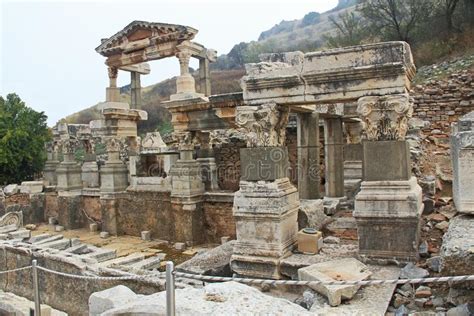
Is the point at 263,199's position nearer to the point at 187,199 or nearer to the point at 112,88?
the point at 187,199

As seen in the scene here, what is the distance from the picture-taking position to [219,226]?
10.7 meters

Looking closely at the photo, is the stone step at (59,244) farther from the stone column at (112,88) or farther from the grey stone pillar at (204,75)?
the grey stone pillar at (204,75)

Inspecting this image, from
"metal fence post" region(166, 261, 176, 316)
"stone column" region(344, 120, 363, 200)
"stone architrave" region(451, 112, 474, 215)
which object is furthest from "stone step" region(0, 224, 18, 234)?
"stone architrave" region(451, 112, 474, 215)

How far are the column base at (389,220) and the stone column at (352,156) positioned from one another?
185 inches

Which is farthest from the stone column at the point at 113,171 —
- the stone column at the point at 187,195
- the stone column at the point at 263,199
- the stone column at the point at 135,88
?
the stone column at the point at 263,199

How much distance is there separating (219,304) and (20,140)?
16.9m

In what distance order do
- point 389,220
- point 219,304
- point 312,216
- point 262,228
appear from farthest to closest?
1. point 312,216
2. point 262,228
3. point 389,220
4. point 219,304

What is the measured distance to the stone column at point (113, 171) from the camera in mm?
12875

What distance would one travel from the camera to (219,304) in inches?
127

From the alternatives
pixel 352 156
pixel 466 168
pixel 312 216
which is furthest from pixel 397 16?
pixel 466 168

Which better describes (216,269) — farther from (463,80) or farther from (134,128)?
(463,80)

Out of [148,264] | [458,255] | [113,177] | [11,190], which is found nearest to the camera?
[458,255]

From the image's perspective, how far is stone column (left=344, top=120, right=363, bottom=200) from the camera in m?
10.1

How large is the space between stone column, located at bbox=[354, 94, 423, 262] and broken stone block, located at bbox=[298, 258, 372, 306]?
48 cm
